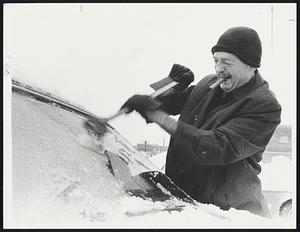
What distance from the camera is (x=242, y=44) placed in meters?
2.18

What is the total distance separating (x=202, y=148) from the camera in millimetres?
2150

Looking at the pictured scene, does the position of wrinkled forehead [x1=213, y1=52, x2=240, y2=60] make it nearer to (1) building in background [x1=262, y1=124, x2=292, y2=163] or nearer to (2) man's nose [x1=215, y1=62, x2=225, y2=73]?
(2) man's nose [x1=215, y1=62, x2=225, y2=73]

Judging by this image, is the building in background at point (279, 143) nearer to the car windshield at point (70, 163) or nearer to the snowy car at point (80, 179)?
the snowy car at point (80, 179)

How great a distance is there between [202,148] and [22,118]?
3.11 ft

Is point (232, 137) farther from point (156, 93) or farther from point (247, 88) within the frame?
point (156, 93)

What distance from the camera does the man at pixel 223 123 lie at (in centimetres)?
216

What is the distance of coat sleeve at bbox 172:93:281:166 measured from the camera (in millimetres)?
2141

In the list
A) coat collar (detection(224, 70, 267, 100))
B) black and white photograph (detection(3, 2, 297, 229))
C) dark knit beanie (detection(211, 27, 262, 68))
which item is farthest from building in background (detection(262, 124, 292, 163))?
dark knit beanie (detection(211, 27, 262, 68))

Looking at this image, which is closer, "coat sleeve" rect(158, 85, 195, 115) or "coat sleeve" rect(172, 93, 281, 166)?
"coat sleeve" rect(172, 93, 281, 166)

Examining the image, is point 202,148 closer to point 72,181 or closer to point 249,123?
point 249,123

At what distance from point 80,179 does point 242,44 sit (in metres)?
1.07

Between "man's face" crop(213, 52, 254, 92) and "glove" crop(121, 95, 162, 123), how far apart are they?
36 centimetres

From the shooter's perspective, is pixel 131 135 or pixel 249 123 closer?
pixel 249 123

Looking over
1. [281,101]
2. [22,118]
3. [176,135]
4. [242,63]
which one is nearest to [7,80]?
[22,118]
